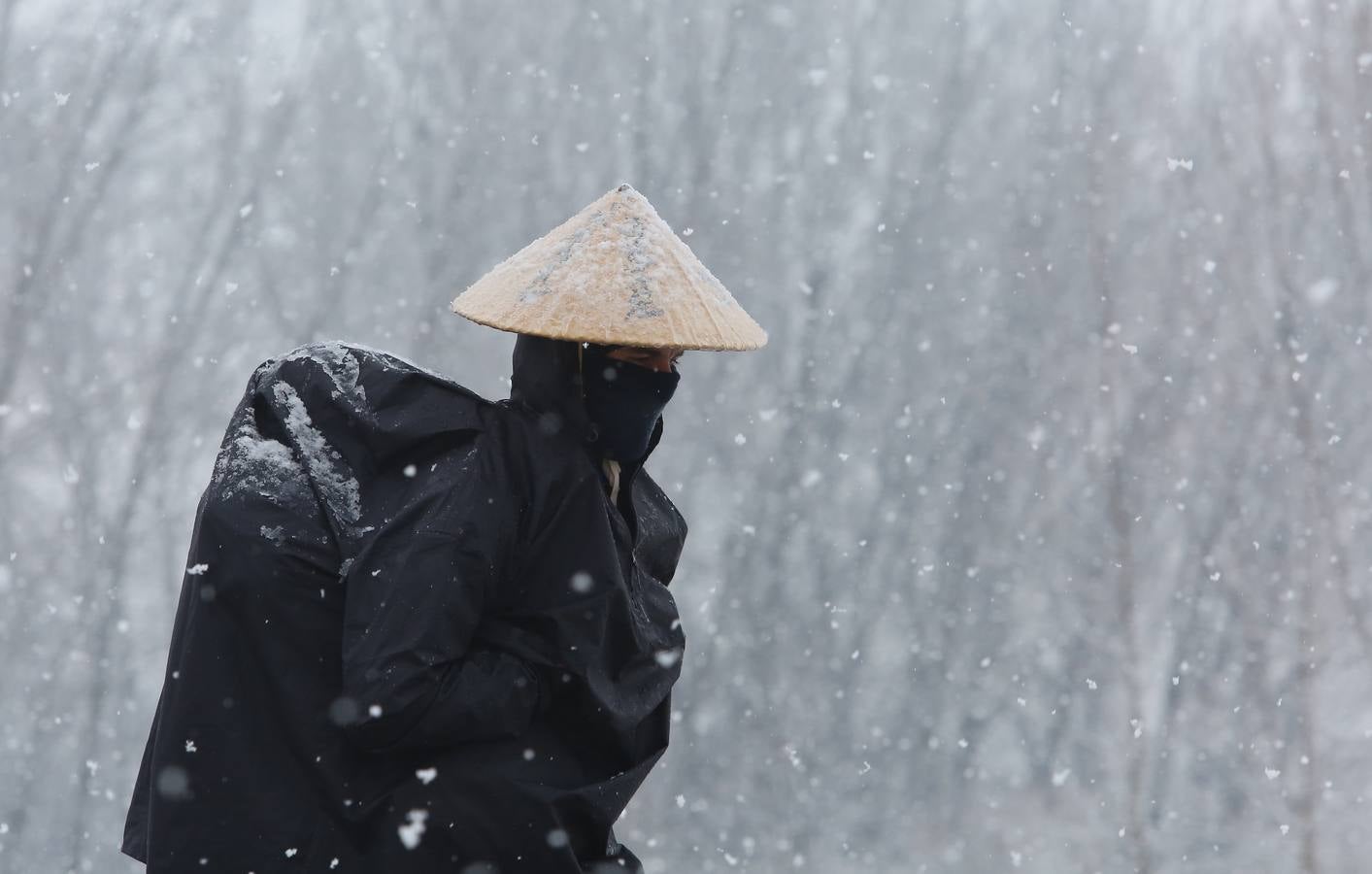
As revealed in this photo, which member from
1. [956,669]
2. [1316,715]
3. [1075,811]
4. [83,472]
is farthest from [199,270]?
[1316,715]

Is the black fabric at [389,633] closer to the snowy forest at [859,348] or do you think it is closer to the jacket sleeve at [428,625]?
the jacket sleeve at [428,625]

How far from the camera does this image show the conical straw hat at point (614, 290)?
146cm

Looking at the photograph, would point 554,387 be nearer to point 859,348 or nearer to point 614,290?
point 614,290

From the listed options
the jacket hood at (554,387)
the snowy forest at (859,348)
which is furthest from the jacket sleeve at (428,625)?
the snowy forest at (859,348)

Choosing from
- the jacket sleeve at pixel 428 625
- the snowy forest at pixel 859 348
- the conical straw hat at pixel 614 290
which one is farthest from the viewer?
the snowy forest at pixel 859 348

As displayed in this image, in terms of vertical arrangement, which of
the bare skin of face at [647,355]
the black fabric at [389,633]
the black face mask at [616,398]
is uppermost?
the bare skin of face at [647,355]

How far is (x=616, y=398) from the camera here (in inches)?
61.1

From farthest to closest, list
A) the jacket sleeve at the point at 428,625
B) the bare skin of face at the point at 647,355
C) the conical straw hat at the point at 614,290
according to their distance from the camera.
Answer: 1. the bare skin of face at the point at 647,355
2. the conical straw hat at the point at 614,290
3. the jacket sleeve at the point at 428,625

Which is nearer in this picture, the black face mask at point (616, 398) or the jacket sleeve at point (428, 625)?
the jacket sleeve at point (428, 625)

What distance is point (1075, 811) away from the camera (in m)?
6.82

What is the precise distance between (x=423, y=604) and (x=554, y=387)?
314 millimetres

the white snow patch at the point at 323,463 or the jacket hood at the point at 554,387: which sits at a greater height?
the jacket hood at the point at 554,387

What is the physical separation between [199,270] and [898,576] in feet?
13.3

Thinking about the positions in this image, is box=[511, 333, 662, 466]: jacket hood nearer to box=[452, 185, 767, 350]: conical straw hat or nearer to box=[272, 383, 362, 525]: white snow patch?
box=[452, 185, 767, 350]: conical straw hat
